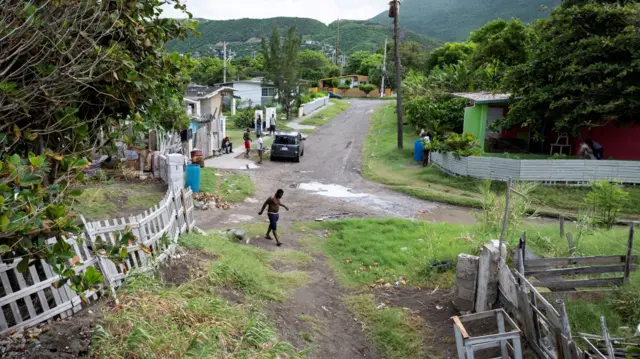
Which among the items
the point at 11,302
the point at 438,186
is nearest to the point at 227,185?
the point at 438,186

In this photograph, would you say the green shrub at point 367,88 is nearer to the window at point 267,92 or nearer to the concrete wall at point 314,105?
the concrete wall at point 314,105

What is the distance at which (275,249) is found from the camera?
11.4m

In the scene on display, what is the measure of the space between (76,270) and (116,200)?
7735 millimetres

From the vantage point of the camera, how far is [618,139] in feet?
65.2

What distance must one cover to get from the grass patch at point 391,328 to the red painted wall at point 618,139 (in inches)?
604

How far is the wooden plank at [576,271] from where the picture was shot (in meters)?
7.30

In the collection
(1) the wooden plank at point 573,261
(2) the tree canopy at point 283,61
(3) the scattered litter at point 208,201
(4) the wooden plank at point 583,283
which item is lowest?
(3) the scattered litter at point 208,201

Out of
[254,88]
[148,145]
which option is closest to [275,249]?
[148,145]

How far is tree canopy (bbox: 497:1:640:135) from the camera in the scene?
1684 cm

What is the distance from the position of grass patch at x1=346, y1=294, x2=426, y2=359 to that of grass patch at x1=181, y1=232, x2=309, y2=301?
1254 millimetres

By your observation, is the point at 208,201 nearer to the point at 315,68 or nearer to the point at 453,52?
the point at 453,52

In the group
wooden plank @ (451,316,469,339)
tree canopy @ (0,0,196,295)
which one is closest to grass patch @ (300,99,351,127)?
tree canopy @ (0,0,196,295)

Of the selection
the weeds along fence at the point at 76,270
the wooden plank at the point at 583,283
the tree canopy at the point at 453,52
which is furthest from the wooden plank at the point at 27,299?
the tree canopy at the point at 453,52

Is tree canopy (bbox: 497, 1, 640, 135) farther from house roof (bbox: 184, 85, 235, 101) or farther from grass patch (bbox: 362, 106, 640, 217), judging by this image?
house roof (bbox: 184, 85, 235, 101)
